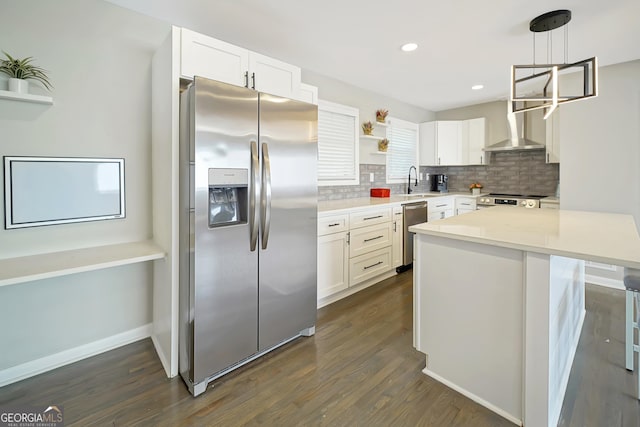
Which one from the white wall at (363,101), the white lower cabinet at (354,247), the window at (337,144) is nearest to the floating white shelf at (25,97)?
the white lower cabinet at (354,247)

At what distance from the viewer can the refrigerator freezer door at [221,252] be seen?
5.86 ft

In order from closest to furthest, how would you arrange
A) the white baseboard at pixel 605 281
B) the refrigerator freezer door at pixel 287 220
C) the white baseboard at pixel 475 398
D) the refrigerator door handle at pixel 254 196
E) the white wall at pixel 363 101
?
the white baseboard at pixel 475 398 < the refrigerator door handle at pixel 254 196 < the refrigerator freezer door at pixel 287 220 < the white baseboard at pixel 605 281 < the white wall at pixel 363 101

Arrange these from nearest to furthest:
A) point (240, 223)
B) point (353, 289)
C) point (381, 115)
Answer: point (240, 223) → point (353, 289) → point (381, 115)

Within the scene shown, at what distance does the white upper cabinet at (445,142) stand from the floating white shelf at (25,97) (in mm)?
4925

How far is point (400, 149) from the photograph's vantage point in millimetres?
5004

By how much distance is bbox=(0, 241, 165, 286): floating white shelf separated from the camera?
5.37ft

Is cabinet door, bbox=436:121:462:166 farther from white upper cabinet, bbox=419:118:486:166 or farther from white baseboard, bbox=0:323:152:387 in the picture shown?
white baseboard, bbox=0:323:152:387

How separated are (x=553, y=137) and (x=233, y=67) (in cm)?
399

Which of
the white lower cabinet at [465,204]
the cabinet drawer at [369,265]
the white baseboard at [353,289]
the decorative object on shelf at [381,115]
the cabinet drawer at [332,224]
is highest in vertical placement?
the decorative object on shelf at [381,115]

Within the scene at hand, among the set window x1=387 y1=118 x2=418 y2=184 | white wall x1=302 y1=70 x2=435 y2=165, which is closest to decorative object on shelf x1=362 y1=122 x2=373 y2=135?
white wall x1=302 y1=70 x2=435 y2=165

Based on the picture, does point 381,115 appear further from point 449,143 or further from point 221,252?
point 221,252

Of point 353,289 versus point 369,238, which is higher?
point 369,238

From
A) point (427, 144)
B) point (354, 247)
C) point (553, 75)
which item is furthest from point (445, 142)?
point (553, 75)

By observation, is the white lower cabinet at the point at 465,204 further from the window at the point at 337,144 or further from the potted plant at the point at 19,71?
the potted plant at the point at 19,71
